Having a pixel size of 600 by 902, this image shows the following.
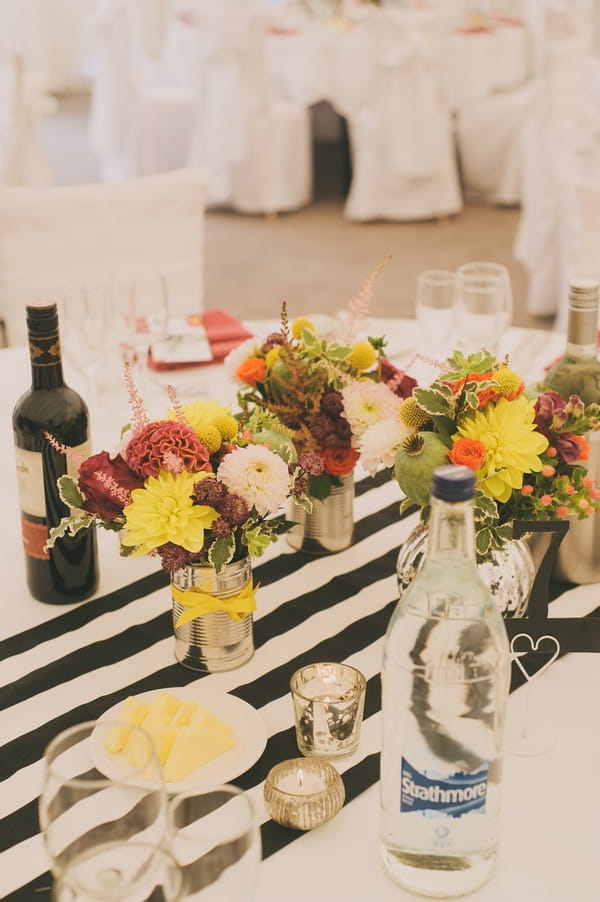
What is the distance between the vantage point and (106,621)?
1311mm

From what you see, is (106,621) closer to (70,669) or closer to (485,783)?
(70,669)

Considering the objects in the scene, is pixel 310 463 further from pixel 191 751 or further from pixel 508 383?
pixel 191 751

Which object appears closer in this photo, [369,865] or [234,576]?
[369,865]

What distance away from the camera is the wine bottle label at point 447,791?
855 millimetres

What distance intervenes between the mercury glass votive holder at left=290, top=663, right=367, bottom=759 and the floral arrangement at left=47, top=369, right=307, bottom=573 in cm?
14

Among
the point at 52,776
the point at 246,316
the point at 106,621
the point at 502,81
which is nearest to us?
the point at 52,776

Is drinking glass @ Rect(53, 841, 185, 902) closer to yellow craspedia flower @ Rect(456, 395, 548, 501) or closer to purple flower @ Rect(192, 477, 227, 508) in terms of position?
purple flower @ Rect(192, 477, 227, 508)

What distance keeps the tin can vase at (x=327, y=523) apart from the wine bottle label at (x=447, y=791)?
0.60 m

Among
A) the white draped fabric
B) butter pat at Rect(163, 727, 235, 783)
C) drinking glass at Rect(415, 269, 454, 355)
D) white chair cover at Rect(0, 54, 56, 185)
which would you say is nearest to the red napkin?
drinking glass at Rect(415, 269, 454, 355)

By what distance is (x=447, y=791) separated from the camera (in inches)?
33.7

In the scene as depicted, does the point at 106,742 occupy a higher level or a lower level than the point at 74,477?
lower

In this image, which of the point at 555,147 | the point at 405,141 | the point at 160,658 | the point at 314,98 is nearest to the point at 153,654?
the point at 160,658

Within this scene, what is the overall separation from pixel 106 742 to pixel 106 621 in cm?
41

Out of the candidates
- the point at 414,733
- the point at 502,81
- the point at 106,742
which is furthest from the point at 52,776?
the point at 502,81
